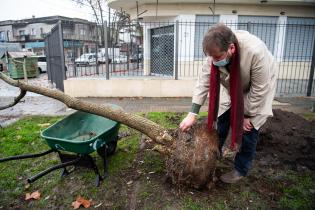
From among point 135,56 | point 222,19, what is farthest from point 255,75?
point 222,19

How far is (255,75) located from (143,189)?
5.97 feet

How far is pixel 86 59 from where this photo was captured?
30.1 feet

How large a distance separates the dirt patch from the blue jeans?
0.85m

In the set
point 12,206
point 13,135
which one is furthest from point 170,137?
point 13,135

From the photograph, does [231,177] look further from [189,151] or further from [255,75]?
[255,75]

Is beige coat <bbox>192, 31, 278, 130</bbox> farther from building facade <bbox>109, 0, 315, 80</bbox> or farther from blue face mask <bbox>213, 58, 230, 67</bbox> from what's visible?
building facade <bbox>109, 0, 315, 80</bbox>

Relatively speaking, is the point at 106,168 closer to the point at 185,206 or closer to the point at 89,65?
the point at 185,206

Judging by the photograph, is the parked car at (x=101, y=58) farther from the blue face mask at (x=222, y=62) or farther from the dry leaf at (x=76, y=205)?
the blue face mask at (x=222, y=62)

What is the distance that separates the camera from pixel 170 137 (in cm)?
315

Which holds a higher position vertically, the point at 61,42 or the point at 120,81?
the point at 61,42

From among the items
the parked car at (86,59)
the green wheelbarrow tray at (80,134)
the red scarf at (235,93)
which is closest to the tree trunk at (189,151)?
the red scarf at (235,93)

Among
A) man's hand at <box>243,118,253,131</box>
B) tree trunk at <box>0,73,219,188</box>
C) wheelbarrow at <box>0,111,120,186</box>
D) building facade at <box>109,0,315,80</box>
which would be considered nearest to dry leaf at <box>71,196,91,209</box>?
wheelbarrow at <box>0,111,120,186</box>

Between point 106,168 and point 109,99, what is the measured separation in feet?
17.9

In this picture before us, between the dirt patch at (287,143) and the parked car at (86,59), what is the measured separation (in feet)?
21.1
